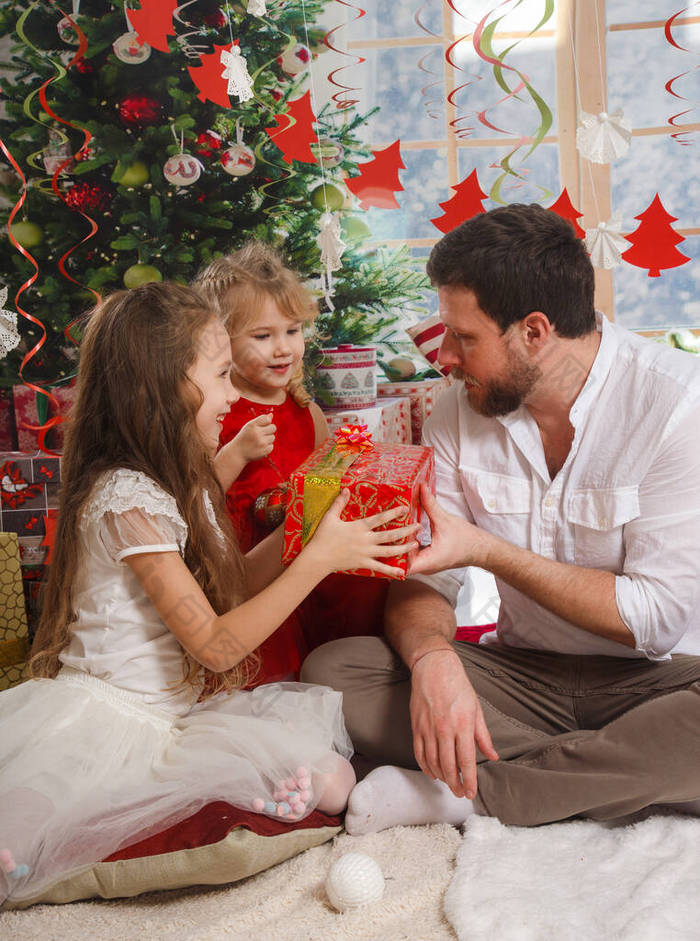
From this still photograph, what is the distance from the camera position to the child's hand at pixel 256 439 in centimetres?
186

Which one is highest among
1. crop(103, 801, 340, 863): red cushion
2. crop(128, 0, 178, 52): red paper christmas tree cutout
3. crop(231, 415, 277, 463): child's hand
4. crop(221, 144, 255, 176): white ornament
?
crop(128, 0, 178, 52): red paper christmas tree cutout

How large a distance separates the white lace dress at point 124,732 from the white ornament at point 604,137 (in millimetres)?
1427

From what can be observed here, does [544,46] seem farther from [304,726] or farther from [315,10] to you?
[304,726]

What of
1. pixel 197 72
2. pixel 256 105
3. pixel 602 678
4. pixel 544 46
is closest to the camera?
pixel 602 678

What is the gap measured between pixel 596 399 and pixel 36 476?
73.3 inches

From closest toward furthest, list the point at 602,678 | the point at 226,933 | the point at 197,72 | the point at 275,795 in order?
the point at 226,933
the point at 275,795
the point at 602,678
the point at 197,72

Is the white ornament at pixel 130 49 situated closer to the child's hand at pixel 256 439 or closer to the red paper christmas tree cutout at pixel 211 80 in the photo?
the red paper christmas tree cutout at pixel 211 80

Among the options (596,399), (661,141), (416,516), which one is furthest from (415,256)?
(416,516)

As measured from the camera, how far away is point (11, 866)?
1264mm

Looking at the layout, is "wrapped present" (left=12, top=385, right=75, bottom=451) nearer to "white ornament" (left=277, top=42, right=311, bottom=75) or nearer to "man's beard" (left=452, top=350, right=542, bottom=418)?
"white ornament" (left=277, top=42, right=311, bottom=75)

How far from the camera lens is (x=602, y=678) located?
5.36ft

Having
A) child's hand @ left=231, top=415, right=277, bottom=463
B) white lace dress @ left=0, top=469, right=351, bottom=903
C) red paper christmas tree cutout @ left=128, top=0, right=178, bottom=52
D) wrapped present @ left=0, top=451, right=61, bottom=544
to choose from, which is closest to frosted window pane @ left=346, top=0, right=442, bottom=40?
red paper christmas tree cutout @ left=128, top=0, right=178, bottom=52

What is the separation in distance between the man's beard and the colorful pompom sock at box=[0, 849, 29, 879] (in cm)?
111

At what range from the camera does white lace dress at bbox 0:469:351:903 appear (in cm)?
131
